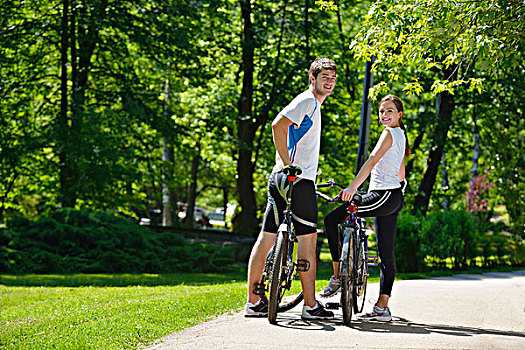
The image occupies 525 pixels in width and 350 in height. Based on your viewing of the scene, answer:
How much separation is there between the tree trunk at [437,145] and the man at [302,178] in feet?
38.8

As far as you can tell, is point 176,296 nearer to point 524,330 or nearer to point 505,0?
point 524,330

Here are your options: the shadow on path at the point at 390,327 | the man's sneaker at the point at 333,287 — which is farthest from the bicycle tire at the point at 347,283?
the man's sneaker at the point at 333,287

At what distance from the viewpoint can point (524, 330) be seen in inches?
241

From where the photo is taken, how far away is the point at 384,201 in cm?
623

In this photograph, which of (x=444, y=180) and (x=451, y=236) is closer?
(x=451, y=236)

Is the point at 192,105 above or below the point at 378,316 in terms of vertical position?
above

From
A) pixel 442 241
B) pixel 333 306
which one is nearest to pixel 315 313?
pixel 333 306

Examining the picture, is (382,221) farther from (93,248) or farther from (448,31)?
(93,248)

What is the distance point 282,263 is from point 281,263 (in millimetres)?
37

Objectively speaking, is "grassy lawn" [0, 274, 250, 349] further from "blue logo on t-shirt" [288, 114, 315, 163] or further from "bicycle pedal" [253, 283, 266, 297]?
"blue logo on t-shirt" [288, 114, 315, 163]

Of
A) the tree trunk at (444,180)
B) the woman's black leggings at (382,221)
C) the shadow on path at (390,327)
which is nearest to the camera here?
the shadow on path at (390,327)

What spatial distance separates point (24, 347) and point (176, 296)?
3.06 meters

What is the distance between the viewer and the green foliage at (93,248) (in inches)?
500

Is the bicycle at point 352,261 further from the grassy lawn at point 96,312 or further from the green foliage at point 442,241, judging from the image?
the green foliage at point 442,241
